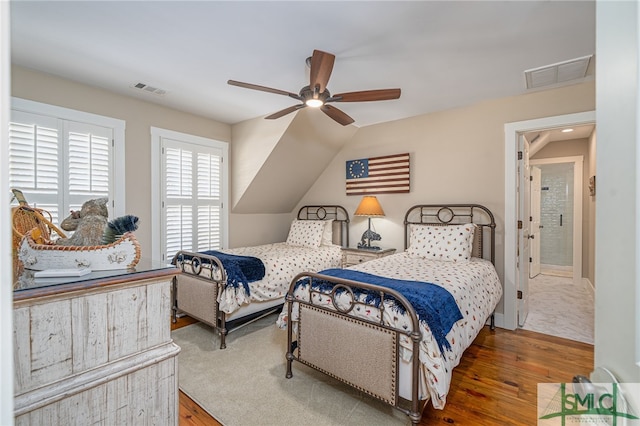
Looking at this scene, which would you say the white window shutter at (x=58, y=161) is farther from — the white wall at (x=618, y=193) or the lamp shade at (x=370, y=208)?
the white wall at (x=618, y=193)

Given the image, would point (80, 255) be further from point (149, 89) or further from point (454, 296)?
point (149, 89)

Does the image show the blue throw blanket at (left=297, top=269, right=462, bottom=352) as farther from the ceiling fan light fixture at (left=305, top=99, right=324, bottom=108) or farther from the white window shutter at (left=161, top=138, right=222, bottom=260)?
the white window shutter at (left=161, top=138, right=222, bottom=260)

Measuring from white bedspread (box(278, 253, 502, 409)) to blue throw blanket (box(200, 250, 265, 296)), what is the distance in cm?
66

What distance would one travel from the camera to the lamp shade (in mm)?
4180

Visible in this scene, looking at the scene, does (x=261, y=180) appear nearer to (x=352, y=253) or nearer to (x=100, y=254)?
(x=352, y=253)

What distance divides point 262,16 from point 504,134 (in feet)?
9.61

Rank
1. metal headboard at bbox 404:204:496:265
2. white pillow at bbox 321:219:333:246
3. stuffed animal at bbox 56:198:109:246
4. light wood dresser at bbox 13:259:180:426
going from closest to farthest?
1. light wood dresser at bbox 13:259:180:426
2. stuffed animal at bbox 56:198:109:246
3. metal headboard at bbox 404:204:496:265
4. white pillow at bbox 321:219:333:246

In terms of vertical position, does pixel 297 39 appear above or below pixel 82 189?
above

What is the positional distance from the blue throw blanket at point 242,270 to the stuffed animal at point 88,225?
1.82m

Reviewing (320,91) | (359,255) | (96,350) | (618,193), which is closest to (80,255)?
(96,350)

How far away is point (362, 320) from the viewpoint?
195cm

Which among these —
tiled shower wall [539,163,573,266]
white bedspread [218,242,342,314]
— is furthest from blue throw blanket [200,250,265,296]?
tiled shower wall [539,163,573,266]

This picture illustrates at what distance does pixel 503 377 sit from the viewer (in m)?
2.39

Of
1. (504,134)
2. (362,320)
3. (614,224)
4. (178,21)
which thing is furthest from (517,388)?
(178,21)
